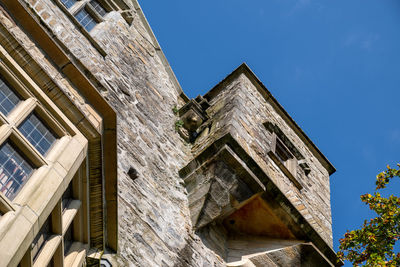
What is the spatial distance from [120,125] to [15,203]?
14.1ft

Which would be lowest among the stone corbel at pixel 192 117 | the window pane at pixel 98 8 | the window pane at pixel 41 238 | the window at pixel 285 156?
the window pane at pixel 41 238

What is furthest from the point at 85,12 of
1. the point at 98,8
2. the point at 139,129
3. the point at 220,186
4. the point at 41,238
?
the point at 41,238

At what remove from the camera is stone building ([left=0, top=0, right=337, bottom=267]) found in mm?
4324

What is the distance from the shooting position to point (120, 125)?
811 centimetres

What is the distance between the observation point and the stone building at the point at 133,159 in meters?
4.32

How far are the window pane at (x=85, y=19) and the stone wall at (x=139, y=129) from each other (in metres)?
0.17

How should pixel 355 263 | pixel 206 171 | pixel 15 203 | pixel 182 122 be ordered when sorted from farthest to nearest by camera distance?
1. pixel 182 122
2. pixel 355 263
3. pixel 206 171
4. pixel 15 203

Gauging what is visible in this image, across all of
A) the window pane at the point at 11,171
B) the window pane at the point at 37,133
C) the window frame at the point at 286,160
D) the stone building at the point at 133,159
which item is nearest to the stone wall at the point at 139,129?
the stone building at the point at 133,159

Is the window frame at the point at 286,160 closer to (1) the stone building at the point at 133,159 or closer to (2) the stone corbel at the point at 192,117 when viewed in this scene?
(1) the stone building at the point at 133,159

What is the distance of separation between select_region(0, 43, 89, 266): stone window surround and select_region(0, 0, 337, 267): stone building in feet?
0.03

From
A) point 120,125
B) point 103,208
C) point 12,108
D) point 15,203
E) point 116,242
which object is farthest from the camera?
point 120,125

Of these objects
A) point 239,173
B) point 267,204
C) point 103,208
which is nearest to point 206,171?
point 239,173

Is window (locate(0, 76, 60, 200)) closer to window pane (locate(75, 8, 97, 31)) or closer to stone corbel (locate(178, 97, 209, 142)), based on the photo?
stone corbel (locate(178, 97, 209, 142))

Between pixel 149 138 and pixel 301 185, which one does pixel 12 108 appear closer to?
pixel 149 138
